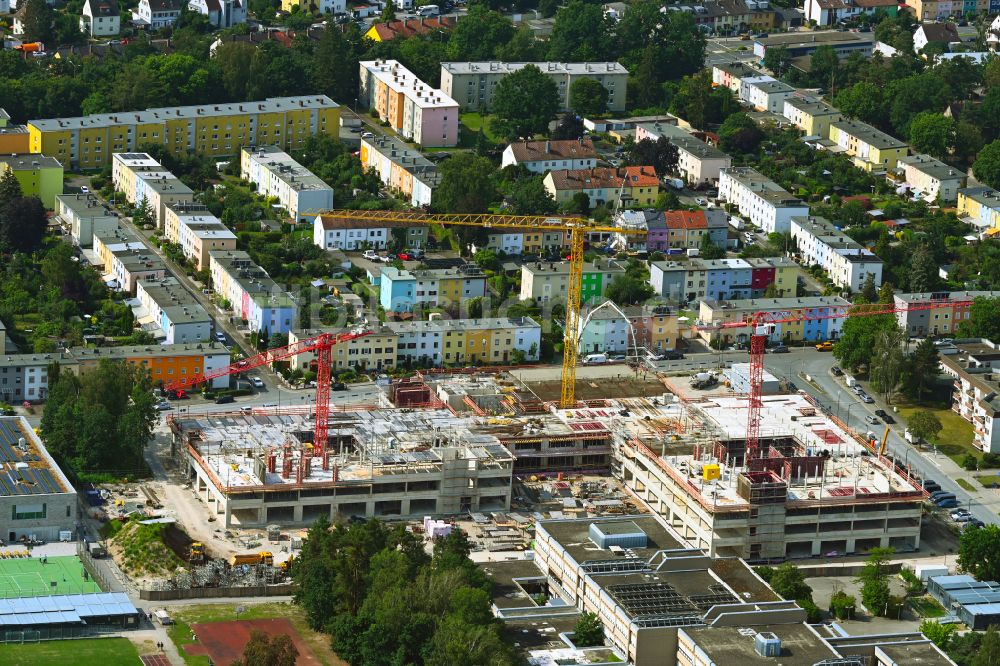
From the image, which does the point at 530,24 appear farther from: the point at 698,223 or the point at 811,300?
the point at 811,300

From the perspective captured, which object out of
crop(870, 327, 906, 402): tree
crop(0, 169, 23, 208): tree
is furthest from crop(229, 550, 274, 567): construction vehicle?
crop(0, 169, 23, 208): tree

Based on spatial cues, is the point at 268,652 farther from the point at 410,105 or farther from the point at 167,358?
the point at 410,105

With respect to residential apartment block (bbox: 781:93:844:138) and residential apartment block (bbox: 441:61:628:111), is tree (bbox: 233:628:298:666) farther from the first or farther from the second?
residential apartment block (bbox: 781:93:844:138)

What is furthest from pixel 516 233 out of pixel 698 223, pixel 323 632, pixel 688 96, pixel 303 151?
pixel 323 632

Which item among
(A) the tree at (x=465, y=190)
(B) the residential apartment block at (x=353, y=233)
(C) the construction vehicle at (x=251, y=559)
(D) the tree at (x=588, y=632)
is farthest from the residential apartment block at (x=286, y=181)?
(D) the tree at (x=588, y=632)

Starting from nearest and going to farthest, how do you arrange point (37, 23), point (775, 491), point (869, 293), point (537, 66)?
point (775, 491) → point (869, 293) → point (537, 66) → point (37, 23)

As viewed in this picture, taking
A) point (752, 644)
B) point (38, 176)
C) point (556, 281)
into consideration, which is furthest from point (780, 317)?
point (38, 176)

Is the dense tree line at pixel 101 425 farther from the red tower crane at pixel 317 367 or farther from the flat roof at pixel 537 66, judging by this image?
the flat roof at pixel 537 66
